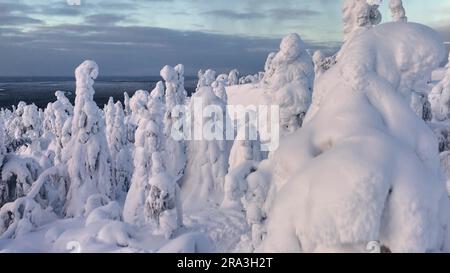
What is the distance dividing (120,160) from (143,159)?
1039cm

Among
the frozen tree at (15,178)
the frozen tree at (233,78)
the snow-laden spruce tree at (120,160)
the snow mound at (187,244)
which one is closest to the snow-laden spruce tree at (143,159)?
the frozen tree at (15,178)

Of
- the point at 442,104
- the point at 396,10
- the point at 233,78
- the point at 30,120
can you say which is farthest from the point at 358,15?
the point at 233,78

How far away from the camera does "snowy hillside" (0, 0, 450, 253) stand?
4.41 m

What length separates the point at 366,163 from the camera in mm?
4340

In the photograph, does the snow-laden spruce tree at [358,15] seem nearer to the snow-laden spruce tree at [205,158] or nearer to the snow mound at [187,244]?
the snow-laden spruce tree at [205,158]

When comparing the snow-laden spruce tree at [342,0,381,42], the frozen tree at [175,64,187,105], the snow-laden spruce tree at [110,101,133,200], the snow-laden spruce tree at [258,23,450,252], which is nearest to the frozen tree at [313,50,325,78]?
the snow-laden spruce tree at [342,0,381,42]

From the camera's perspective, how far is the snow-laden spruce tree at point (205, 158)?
2073 cm

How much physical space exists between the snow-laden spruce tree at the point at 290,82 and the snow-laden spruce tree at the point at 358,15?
4655 mm

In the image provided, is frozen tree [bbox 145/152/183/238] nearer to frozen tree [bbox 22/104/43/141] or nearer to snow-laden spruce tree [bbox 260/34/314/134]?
snow-laden spruce tree [bbox 260/34/314/134]

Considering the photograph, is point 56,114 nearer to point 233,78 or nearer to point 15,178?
point 15,178

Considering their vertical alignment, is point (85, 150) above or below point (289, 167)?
below

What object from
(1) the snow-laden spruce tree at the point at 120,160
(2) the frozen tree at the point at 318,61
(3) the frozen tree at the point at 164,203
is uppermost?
(2) the frozen tree at the point at 318,61
